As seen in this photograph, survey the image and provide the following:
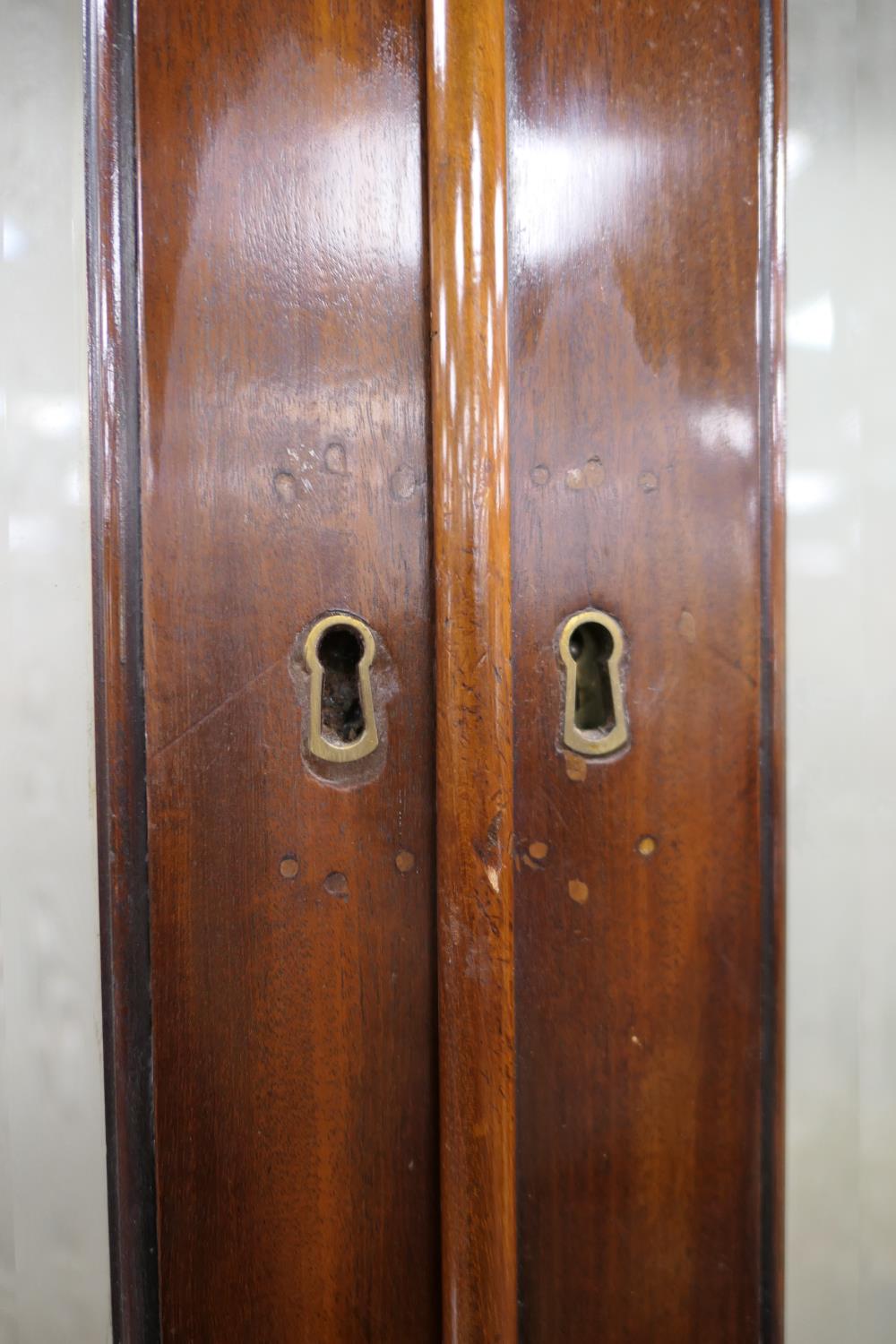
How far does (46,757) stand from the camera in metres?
0.50

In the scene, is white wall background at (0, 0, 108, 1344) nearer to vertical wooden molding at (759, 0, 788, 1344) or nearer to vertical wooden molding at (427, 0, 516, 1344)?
vertical wooden molding at (427, 0, 516, 1344)

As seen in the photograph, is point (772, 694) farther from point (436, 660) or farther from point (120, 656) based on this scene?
point (120, 656)

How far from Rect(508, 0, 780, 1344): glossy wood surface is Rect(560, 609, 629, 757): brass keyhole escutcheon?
11 mm

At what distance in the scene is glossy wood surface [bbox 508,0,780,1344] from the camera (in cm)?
46

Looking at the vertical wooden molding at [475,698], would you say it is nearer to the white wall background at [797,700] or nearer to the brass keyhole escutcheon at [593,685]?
the brass keyhole escutcheon at [593,685]

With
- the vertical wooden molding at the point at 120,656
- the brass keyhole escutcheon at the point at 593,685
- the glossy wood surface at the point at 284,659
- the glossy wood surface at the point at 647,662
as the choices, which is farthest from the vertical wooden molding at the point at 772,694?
the vertical wooden molding at the point at 120,656

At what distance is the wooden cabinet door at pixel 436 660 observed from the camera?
1.43ft

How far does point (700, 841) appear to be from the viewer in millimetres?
491

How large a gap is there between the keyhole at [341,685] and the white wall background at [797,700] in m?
0.17

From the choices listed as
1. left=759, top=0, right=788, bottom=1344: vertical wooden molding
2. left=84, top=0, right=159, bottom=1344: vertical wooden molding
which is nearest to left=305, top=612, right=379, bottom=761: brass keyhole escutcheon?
left=84, top=0, right=159, bottom=1344: vertical wooden molding

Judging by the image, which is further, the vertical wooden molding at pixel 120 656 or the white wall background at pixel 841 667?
the white wall background at pixel 841 667

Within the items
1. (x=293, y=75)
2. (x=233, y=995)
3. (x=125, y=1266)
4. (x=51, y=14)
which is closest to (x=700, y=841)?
(x=233, y=995)

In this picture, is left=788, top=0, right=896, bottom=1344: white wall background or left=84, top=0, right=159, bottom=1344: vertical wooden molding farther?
left=788, top=0, right=896, bottom=1344: white wall background

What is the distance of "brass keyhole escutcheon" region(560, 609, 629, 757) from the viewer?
465 mm
